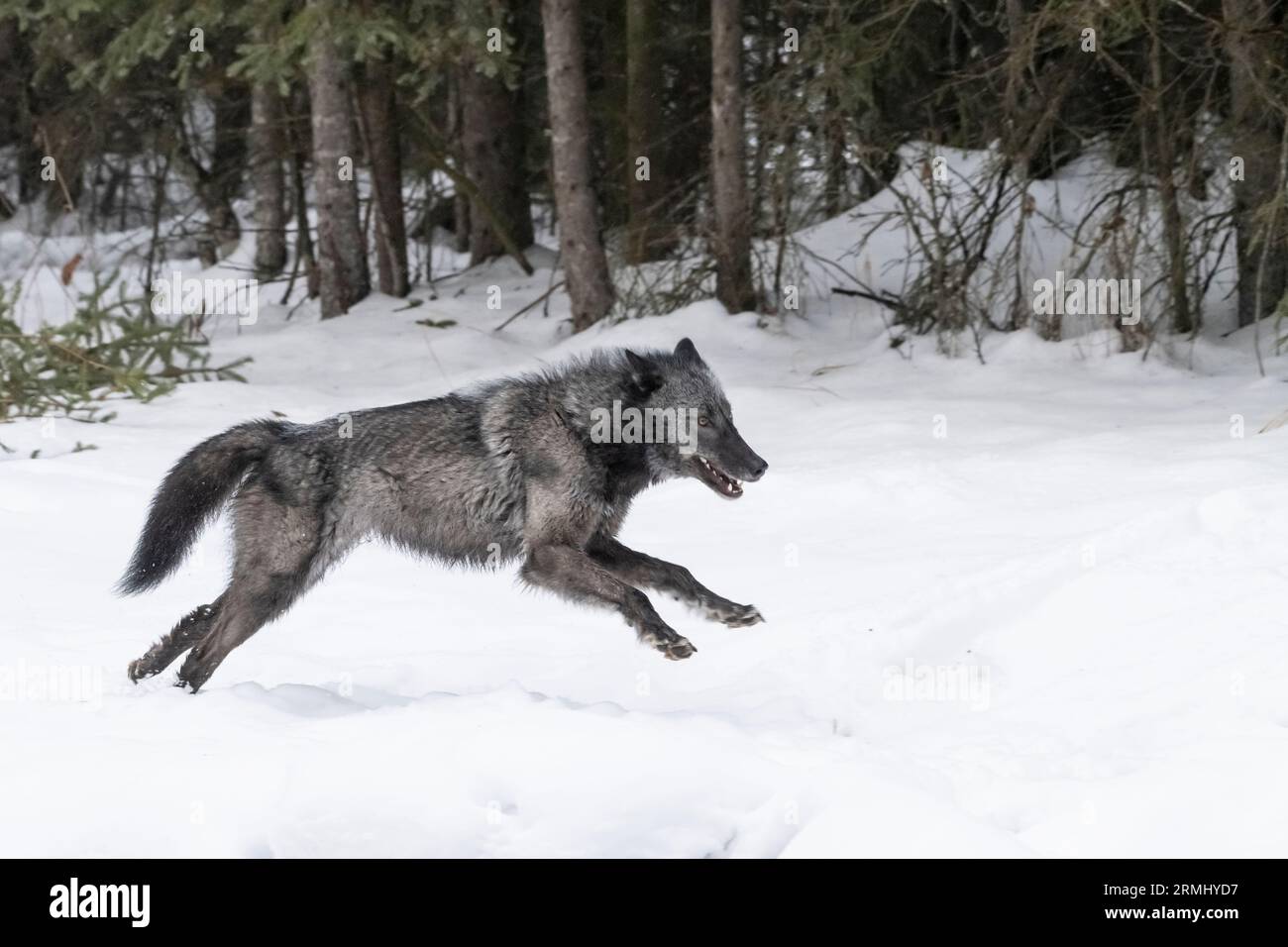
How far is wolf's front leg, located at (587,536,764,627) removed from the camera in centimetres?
604

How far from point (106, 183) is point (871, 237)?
38.8 feet

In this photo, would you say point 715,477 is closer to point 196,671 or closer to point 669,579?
point 669,579

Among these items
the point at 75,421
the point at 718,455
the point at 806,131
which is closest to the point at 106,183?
the point at 75,421

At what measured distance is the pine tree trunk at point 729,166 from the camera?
41.5ft

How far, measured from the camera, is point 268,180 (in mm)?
18453

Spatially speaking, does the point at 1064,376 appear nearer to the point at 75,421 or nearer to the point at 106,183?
the point at 75,421

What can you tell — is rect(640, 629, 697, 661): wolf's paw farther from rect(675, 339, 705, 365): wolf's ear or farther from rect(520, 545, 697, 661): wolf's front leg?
rect(675, 339, 705, 365): wolf's ear

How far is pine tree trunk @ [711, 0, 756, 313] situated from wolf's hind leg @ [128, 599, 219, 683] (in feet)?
25.3

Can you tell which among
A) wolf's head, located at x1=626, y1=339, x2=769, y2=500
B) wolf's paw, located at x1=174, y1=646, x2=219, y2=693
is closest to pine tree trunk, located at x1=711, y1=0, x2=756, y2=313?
wolf's head, located at x1=626, y1=339, x2=769, y2=500

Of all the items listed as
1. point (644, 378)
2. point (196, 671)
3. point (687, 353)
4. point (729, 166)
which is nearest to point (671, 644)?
point (644, 378)

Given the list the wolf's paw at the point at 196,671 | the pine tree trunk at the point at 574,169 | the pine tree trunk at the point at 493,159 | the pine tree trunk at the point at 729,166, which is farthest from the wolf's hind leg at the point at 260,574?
the pine tree trunk at the point at 493,159

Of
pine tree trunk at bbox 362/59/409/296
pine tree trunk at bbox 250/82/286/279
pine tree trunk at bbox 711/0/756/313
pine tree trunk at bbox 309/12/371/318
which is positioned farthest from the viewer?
pine tree trunk at bbox 250/82/286/279

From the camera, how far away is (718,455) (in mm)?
6410

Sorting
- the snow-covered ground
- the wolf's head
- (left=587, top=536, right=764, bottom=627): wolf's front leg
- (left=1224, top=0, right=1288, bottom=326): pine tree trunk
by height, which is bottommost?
the snow-covered ground
